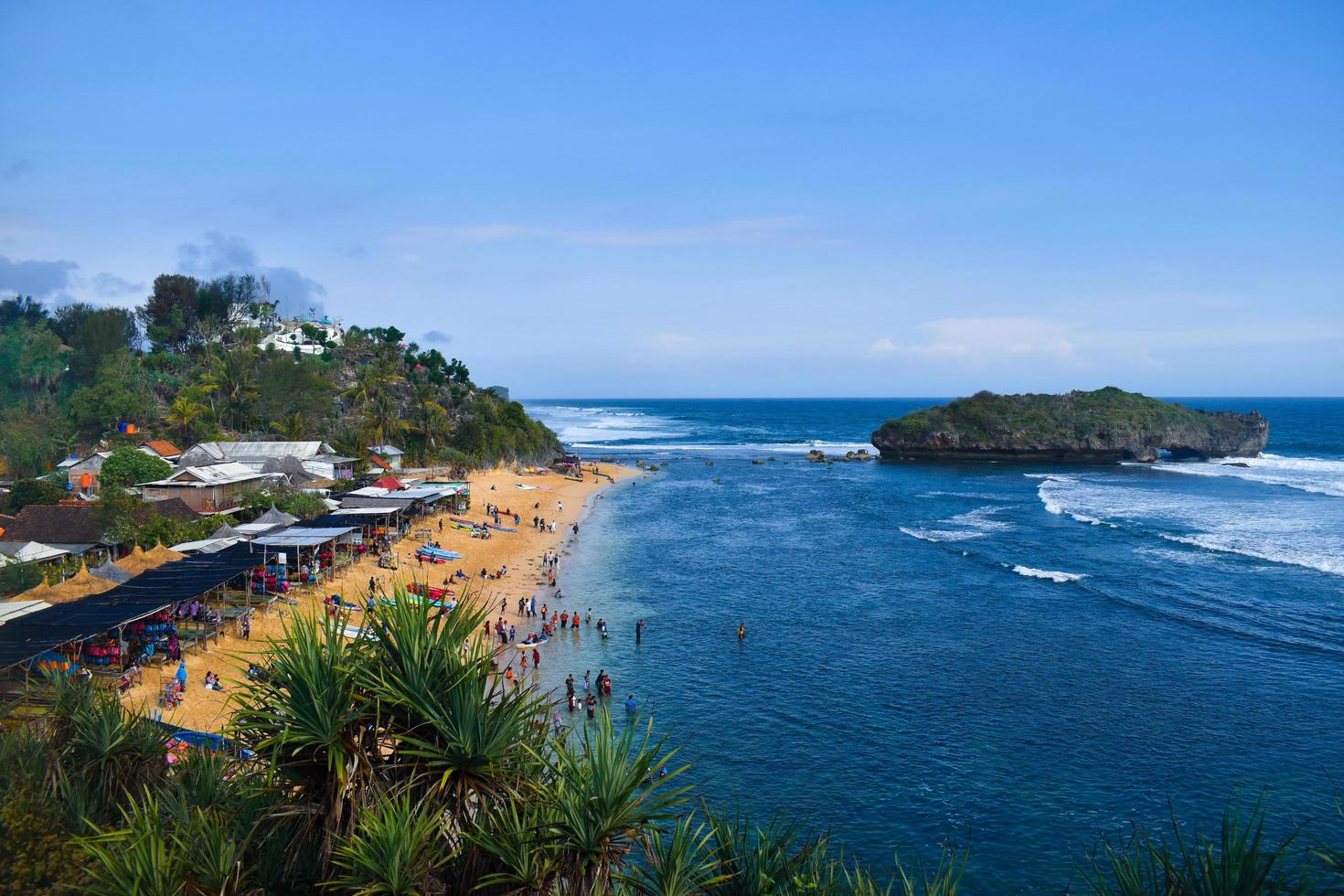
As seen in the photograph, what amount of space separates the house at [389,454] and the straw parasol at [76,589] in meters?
40.4

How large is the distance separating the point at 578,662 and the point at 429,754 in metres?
24.0

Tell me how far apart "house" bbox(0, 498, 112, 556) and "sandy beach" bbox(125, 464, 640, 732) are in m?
11.2

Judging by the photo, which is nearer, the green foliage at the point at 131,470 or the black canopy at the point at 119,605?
the black canopy at the point at 119,605

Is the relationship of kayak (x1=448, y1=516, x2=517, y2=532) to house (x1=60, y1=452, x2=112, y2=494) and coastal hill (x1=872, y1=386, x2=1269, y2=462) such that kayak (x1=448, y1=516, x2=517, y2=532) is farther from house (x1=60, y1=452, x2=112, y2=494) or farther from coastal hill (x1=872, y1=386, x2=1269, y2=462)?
coastal hill (x1=872, y1=386, x2=1269, y2=462)

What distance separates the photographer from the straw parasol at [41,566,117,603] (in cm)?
2804

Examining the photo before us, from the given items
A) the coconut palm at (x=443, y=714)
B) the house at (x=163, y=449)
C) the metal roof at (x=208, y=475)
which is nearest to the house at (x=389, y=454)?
the house at (x=163, y=449)

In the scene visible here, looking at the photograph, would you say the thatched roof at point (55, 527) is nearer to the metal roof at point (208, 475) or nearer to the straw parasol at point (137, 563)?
the straw parasol at point (137, 563)

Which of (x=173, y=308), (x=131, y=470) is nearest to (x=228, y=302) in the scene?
(x=173, y=308)

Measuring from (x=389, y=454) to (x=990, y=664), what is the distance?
55.3 metres

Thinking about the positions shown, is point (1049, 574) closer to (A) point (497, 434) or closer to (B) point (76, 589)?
(B) point (76, 589)

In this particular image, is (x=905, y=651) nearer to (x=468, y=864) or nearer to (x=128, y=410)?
(x=468, y=864)

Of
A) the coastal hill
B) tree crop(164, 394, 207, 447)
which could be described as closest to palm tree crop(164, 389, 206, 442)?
tree crop(164, 394, 207, 447)

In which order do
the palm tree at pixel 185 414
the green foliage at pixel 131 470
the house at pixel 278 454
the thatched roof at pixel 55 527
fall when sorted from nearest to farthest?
the thatched roof at pixel 55 527
the green foliage at pixel 131 470
the house at pixel 278 454
the palm tree at pixel 185 414

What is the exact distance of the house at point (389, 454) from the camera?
71.0 metres
